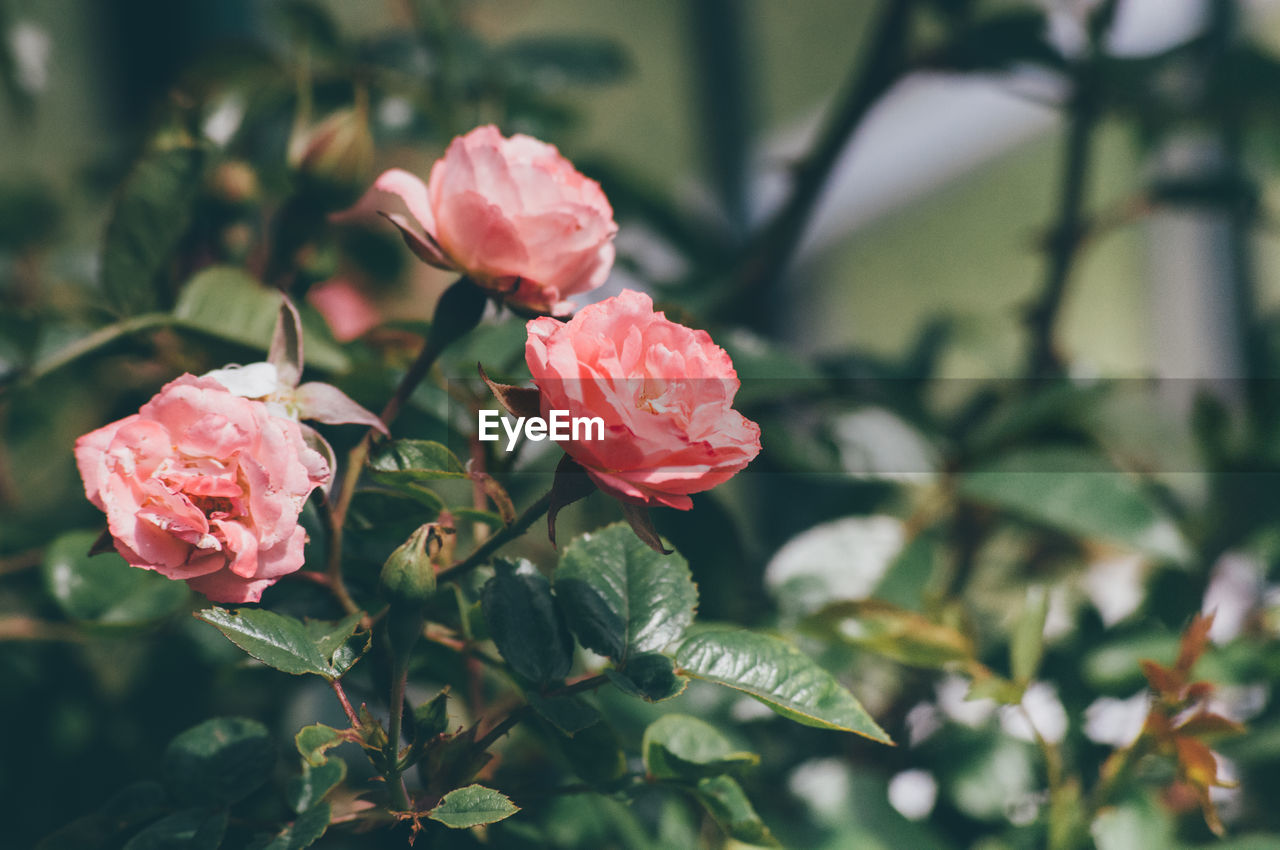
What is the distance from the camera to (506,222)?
0.66 feet

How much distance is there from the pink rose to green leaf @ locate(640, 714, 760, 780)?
4.6 inches

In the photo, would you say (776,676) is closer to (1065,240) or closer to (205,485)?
(205,485)

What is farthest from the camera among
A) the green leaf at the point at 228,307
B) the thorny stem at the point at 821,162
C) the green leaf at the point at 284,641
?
the thorny stem at the point at 821,162

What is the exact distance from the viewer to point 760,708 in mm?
342

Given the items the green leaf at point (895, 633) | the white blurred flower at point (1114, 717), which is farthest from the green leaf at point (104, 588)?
the white blurred flower at point (1114, 717)

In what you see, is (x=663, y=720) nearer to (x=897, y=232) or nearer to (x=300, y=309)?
(x=300, y=309)

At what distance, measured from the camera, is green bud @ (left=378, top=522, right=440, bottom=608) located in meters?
0.17

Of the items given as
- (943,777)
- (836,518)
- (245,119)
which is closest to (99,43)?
(245,119)

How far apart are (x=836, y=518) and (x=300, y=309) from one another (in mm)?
258

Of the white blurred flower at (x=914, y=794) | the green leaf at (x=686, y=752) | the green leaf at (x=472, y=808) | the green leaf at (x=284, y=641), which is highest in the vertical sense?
the green leaf at (x=284, y=641)

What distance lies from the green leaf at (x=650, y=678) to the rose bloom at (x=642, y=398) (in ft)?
0.15

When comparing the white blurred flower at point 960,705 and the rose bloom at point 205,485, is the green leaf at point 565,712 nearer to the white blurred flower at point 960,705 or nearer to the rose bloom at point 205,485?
the rose bloom at point 205,485

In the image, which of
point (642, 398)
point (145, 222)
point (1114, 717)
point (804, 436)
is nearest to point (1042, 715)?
point (1114, 717)

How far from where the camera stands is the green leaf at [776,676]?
0.19m
